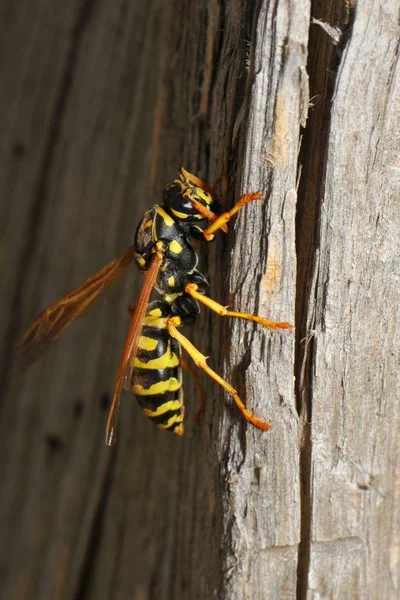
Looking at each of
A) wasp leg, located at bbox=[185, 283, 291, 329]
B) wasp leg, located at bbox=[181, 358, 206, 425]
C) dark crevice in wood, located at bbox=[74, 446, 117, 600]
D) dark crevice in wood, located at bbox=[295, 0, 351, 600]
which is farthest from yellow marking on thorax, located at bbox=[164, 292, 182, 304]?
dark crevice in wood, located at bbox=[295, 0, 351, 600]

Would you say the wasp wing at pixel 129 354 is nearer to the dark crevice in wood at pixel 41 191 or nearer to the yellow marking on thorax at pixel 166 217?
the yellow marking on thorax at pixel 166 217

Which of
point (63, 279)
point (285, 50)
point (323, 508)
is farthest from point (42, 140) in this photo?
point (323, 508)

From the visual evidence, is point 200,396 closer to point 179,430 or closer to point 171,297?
point 179,430

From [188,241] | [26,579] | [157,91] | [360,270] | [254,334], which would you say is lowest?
[26,579]

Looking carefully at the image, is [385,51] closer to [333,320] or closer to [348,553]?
[333,320]

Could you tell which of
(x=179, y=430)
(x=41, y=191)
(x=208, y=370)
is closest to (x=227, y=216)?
(x=208, y=370)

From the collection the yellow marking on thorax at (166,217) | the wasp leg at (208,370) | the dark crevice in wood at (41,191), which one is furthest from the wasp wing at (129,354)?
the dark crevice in wood at (41,191)
